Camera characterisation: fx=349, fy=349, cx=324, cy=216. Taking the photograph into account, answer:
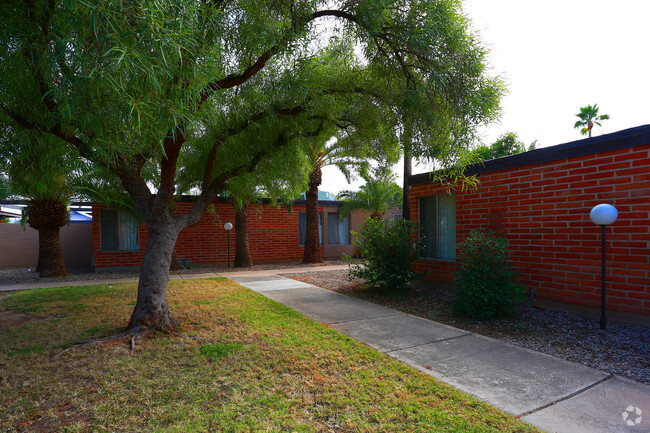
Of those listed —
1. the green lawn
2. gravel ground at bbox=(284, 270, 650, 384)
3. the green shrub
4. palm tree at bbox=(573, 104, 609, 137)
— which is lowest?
Answer: gravel ground at bbox=(284, 270, 650, 384)

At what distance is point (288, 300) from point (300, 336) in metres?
2.46

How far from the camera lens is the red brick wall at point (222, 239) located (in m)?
12.5

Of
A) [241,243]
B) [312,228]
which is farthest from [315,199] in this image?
[241,243]

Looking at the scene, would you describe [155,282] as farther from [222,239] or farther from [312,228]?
[312,228]

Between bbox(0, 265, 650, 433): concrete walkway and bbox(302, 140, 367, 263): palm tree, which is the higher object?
bbox(302, 140, 367, 263): palm tree

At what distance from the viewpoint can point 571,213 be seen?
5418mm

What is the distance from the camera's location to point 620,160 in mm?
4855

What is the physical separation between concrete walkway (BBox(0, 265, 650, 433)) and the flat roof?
10.4 feet

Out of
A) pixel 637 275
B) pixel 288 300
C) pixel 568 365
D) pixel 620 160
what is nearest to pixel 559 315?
pixel 637 275

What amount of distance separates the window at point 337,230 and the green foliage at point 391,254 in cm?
968

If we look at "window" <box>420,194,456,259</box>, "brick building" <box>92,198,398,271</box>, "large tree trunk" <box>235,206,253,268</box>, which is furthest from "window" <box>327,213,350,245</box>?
"window" <box>420,194,456,259</box>

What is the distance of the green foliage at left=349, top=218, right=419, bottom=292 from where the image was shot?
7.13m

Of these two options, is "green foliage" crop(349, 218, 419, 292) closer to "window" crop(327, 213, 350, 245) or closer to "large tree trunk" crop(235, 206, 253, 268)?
"large tree trunk" crop(235, 206, 253, 268)

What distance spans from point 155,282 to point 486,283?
479 cm
